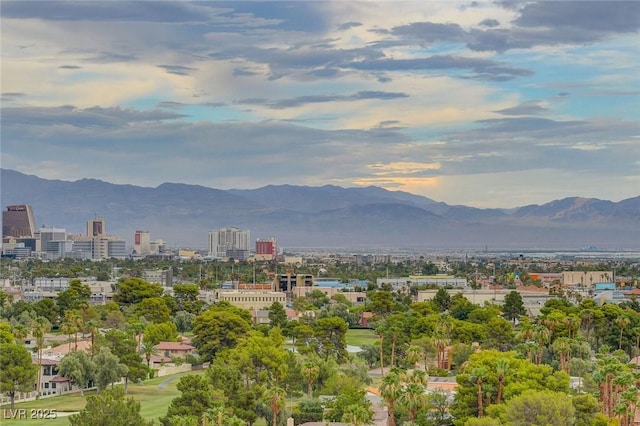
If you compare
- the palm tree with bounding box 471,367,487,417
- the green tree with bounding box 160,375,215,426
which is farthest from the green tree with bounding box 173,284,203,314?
the palm tree with bounding box 471,367,487,417

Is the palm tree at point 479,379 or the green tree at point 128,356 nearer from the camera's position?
the palm tree at point 479,379

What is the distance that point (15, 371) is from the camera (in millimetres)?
55156

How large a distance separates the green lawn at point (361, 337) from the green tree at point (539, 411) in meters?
40.7

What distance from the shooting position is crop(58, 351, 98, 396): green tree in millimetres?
59562

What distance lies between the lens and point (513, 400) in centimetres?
4294

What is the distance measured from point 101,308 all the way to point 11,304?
9.33 meters

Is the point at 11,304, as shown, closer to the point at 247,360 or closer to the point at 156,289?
the point at 156,289

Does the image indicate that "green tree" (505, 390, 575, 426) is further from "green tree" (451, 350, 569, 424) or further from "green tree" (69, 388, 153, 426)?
"green tree" (69, 388, 153, 426)

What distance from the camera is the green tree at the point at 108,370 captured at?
59.3 metres

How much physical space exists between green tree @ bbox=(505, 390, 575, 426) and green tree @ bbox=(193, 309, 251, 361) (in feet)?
104

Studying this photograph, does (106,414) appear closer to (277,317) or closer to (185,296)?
(277,317)

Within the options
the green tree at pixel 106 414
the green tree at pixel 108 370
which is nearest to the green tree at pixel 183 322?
the green tree at pixel 108 370

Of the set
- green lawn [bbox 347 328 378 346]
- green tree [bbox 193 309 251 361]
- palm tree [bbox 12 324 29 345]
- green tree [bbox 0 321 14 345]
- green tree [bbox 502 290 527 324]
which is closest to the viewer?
green tree [bbox 0 321 14 345]

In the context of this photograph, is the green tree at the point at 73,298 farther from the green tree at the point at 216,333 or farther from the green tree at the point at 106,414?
the green tree at the point at 106,414
